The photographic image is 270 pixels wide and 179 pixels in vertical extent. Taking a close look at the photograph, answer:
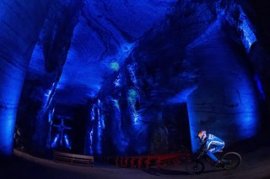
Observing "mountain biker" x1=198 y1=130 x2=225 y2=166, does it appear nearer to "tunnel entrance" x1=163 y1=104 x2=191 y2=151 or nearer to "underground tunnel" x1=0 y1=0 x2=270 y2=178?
"underground tunnel" x1=0 y1=0 x2=270 y2=178

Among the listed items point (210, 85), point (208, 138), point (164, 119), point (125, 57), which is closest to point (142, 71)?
point (125, 57)

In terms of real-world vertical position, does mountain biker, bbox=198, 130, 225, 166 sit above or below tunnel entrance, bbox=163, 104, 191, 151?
below

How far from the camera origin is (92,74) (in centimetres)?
2098

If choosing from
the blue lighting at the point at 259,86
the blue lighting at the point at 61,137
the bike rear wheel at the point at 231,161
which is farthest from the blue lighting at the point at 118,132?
the bike rear wheel at the point at 231,161

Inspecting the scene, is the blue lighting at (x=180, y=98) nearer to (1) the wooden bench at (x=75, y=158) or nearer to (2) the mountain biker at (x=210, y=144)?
(1) the wooden bench at (x=75, y=158)

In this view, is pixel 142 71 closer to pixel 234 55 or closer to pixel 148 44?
pixel 148 44

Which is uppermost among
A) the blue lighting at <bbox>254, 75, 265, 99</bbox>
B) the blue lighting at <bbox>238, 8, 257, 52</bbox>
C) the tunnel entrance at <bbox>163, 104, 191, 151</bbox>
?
the blue lighting at <bbox>238, 8, 257, 52</bbox>

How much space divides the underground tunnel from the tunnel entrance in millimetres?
69

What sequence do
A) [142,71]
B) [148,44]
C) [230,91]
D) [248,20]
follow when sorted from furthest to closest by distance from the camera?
[142,71]
[148,44]
[230,91]
[248,20]

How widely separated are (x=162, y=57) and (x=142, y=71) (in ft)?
6.64

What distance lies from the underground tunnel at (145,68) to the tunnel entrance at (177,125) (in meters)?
0.07

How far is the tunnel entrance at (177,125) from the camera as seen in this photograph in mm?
17453

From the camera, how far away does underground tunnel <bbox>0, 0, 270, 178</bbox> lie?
10258 millimetres

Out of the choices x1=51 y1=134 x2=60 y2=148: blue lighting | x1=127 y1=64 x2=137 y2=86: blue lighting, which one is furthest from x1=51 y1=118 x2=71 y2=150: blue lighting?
x1=127 y1=64 x2=137 y2=86: blue lighting
